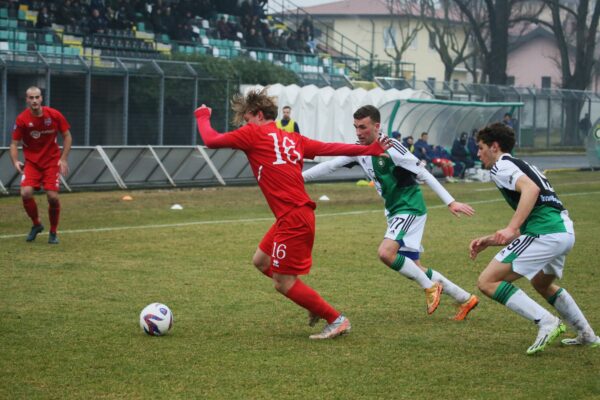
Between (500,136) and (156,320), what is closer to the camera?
(500,136)

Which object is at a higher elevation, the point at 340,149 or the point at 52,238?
the point at 340,149

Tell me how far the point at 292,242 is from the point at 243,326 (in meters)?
1.09

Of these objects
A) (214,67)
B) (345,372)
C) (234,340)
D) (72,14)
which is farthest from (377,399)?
(72,14)

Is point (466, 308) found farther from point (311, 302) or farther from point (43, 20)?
point (43, 20)

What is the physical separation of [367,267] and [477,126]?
2155cm

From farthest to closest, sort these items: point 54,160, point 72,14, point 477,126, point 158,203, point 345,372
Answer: point 72,14
point 477,126
point 158,203
point 54,160
point 345,372

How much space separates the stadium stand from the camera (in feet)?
107

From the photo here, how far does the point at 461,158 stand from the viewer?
2884cm

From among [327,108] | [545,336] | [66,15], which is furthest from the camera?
[66,15]

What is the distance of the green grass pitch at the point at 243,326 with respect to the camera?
20.5 feet

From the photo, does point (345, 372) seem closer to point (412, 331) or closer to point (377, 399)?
point (377, 399)

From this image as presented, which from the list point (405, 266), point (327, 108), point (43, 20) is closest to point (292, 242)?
point (405, 266)

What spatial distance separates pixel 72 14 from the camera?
3497cm

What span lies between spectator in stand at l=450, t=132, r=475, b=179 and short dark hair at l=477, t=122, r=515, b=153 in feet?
69.9
